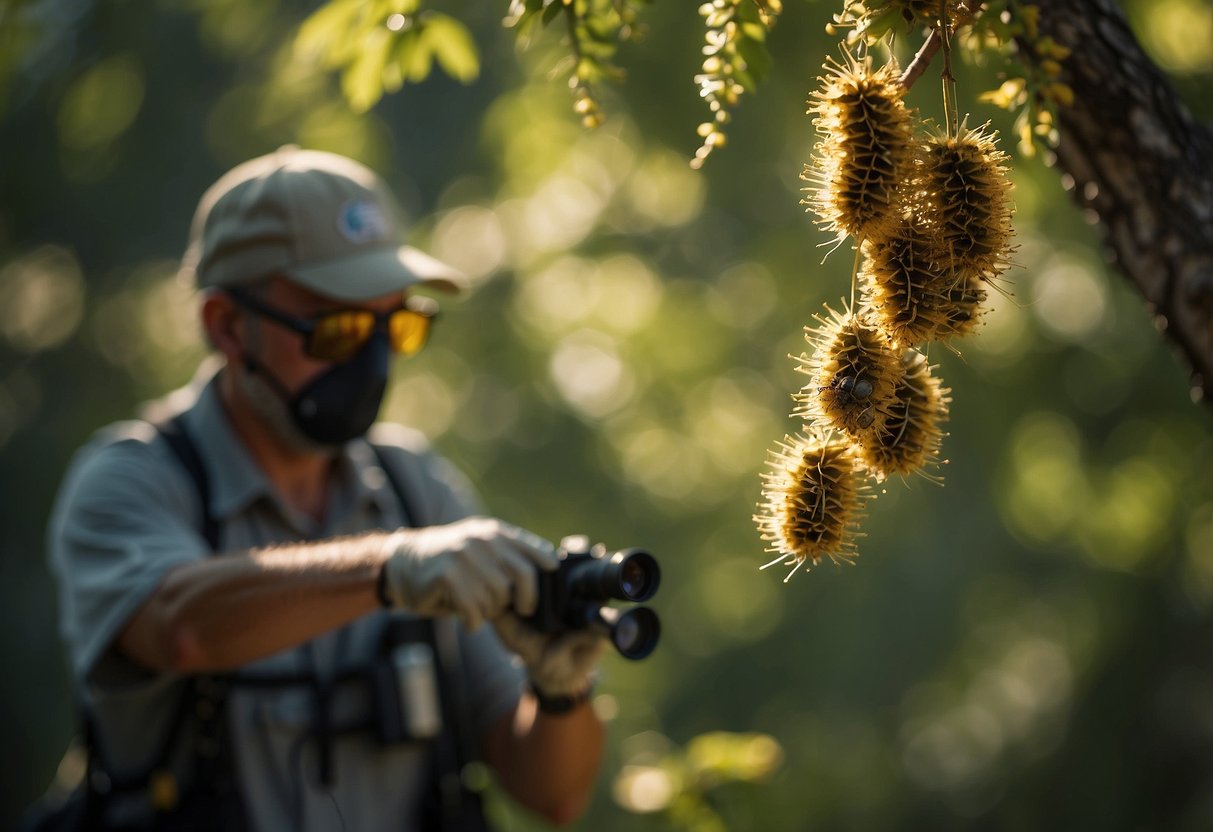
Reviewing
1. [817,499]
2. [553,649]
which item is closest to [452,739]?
[553,649]

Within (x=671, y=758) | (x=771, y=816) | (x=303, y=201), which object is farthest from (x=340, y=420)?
(x=771, y=816)

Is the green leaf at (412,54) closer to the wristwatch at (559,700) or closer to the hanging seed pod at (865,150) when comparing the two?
the hanging seed pod at (865,150)

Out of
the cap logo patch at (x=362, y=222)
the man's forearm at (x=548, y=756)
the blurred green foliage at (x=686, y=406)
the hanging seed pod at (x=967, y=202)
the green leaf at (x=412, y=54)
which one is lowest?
the blurred green foliage at (x=686, y=406)

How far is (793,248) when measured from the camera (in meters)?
8.22

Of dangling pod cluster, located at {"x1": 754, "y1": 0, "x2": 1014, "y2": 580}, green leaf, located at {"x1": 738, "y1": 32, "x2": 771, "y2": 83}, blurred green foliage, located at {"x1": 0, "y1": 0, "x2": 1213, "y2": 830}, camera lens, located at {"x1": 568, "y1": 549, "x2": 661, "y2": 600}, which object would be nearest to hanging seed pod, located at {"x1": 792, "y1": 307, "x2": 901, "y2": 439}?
dangling pod cluster, located at {"x1": 754, "y1": 0, "x2": 1014, "y2": 580}

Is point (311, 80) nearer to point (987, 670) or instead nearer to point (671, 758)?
point (987, 670)

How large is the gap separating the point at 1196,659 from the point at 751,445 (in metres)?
3.72

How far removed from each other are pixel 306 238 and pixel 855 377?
1934 mm

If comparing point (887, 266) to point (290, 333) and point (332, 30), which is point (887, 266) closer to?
point (332, 30)

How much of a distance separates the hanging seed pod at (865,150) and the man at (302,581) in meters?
1.06

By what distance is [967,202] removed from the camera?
1.52 meters

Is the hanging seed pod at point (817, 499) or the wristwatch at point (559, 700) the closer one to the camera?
the hanging seed pod at point (817, 499)

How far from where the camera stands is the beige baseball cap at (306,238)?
3.17 meters

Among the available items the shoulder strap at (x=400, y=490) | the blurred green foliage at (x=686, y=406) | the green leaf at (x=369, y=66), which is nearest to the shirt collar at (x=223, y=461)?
the shoulder strap at (x=400, y=490)
